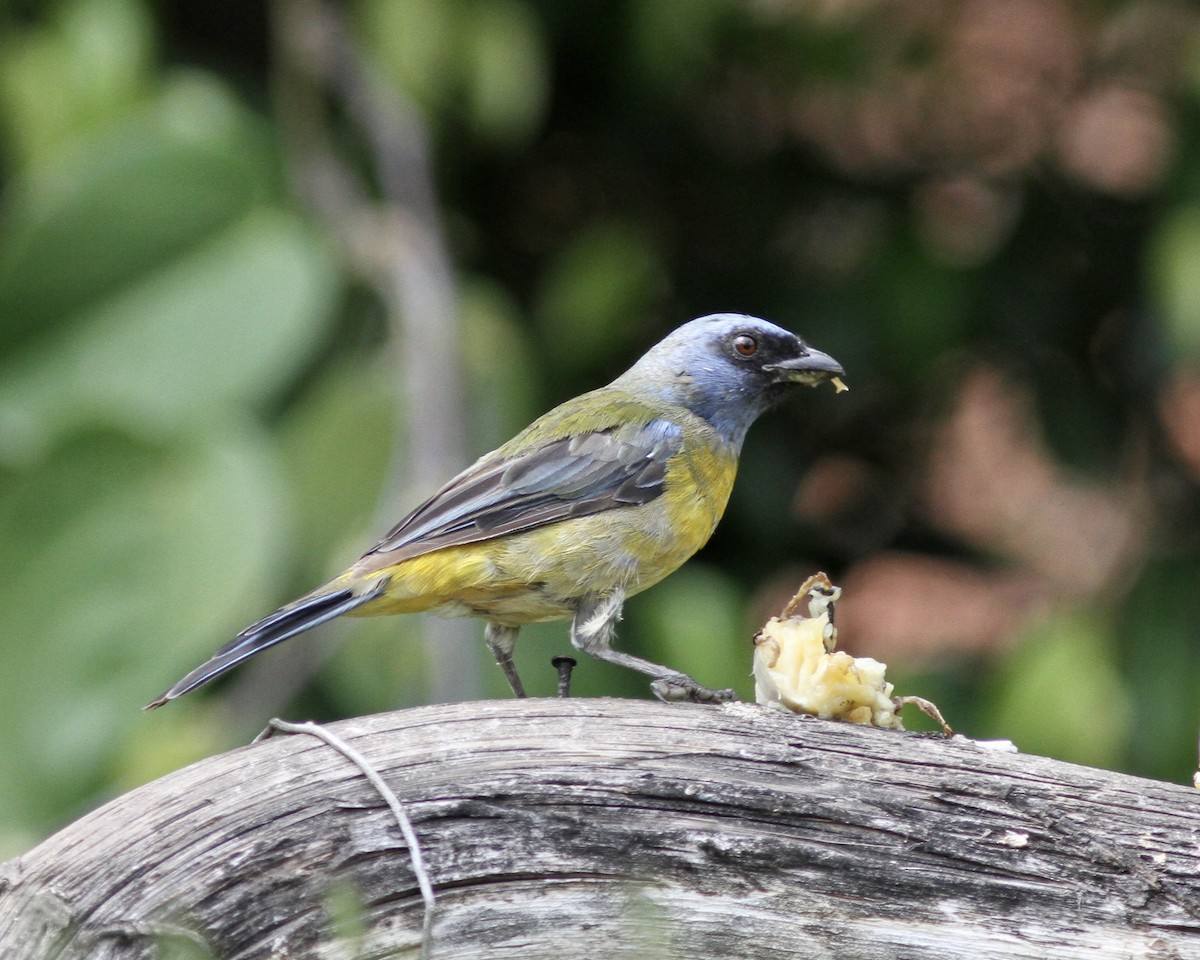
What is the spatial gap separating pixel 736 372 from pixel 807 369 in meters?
0.20

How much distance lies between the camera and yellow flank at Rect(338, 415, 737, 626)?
11.3 feet

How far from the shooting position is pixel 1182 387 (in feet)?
20.3

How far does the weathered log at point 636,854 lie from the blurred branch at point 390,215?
1.73 meters

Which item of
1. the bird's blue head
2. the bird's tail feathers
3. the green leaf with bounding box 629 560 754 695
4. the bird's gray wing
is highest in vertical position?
Answer: the bird's blue head

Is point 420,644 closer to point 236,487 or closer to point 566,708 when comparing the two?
point 236,487

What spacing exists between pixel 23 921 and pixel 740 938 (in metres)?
1.16

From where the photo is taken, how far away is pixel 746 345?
4176 mm

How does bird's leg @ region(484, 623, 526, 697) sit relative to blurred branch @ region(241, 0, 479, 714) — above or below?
below

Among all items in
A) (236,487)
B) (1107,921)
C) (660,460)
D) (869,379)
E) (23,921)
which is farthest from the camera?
(869,379)

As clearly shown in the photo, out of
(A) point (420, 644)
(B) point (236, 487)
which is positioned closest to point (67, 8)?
(B) point (236, 487)

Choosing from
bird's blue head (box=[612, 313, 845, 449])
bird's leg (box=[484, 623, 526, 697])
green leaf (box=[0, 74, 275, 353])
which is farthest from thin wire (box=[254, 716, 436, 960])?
green leaf (box=[0, 74, 275, 353])

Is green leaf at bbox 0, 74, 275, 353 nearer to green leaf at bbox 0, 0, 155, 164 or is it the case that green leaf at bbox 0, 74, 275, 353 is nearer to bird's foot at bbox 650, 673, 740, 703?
green leaf at bbox 0, 0, 155, 164

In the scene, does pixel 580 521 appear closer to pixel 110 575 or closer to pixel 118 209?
pixel 110 575

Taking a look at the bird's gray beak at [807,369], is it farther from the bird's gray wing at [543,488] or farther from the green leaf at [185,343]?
the green leaf at [185,343]
